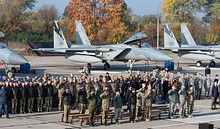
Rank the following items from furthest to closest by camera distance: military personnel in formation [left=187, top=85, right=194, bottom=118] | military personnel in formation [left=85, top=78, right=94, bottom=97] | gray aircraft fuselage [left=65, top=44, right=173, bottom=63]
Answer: gray aircraft fuselage [left=65, top=44, right=173, bottom=63] → military personnel in formation [left=85, top=78, right=94, bottom=97] → military personnel in formation [left=187, top=85, right=194, bottom=118]

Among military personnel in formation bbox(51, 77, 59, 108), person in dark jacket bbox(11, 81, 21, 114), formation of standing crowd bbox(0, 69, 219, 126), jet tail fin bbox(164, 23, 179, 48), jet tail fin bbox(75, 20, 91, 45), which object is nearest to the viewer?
formation of standing crowd bbox(0, 69, 219, 126)

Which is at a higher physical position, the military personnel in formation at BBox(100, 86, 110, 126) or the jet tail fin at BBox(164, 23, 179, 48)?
the jet tail fin at BBox(164, 23, 179, 48)

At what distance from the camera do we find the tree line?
7238 centimetres

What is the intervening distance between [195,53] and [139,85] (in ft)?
80.2

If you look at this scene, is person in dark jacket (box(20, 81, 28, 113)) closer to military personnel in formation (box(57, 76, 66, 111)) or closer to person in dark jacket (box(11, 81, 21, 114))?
person in dark jacket (box(11, 81, 21, 114))

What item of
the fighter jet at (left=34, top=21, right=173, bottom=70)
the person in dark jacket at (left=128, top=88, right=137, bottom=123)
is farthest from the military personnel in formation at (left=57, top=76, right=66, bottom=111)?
the fighter jet at (left=34, top=21, right=173, bottom=70)

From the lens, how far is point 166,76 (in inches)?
909

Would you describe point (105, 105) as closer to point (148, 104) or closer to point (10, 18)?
point (148, 104)

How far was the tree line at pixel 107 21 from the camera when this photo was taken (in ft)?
237

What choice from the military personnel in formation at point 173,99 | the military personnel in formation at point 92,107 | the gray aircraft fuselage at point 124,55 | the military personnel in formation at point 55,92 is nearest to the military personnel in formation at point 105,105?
the military personnel in formation at point 92,107

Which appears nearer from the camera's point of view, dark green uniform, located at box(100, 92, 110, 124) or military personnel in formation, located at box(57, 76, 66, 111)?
dark green uniform, located at box(100, 92, 110, 124)

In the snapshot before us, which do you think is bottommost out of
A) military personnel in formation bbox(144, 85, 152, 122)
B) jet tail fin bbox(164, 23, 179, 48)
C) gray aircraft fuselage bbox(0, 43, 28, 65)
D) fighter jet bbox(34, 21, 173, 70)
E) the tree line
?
military personnel in formation bbox(144, 85, 152, 122)

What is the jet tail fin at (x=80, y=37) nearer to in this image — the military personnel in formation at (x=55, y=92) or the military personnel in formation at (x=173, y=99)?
the military personnel in formation at (x=55, y=92)

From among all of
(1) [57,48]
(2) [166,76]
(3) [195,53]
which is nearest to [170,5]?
(3) [195,53]
